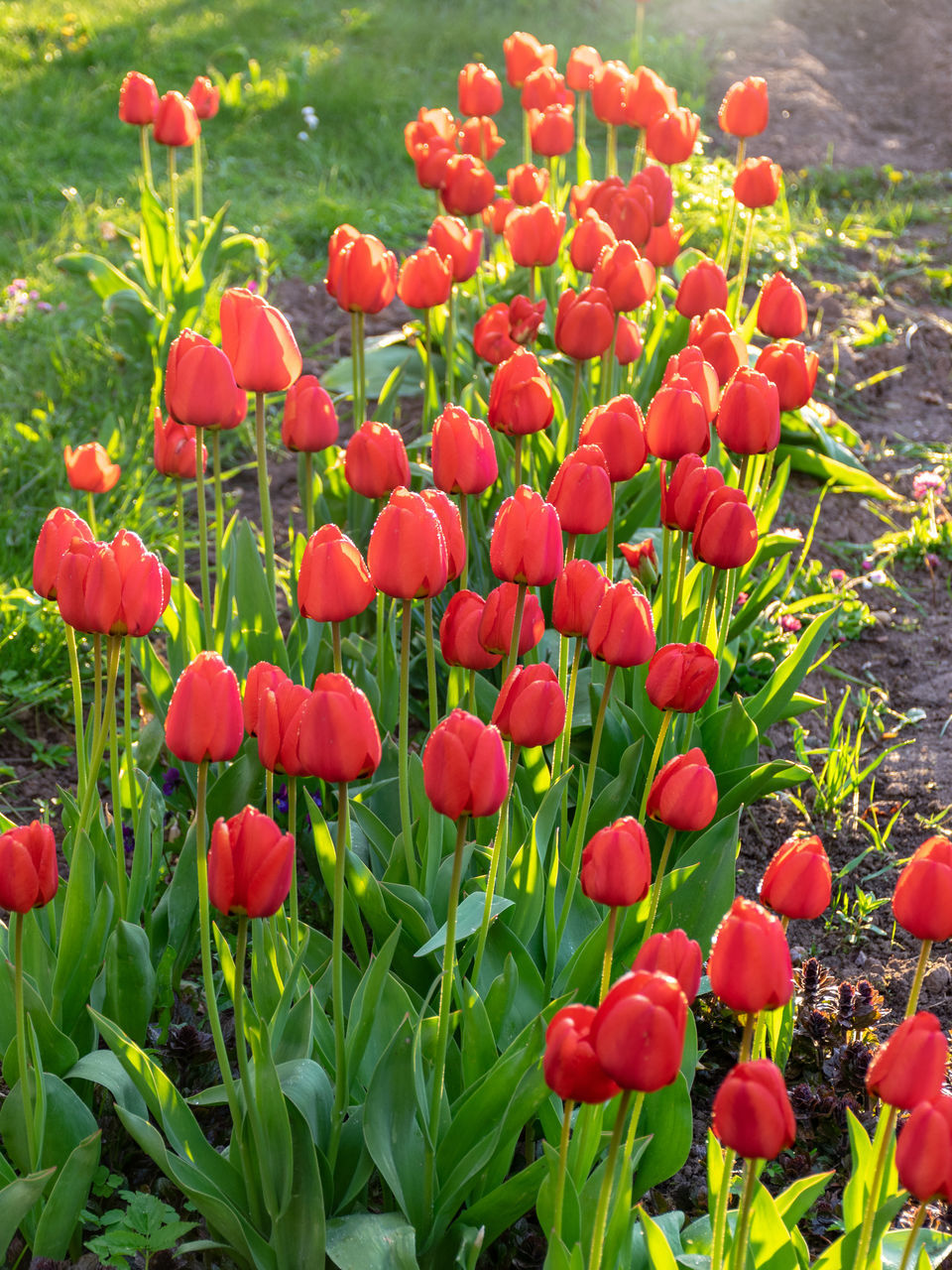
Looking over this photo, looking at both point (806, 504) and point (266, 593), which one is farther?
point (806, 504)

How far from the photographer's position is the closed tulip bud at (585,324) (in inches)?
90.4

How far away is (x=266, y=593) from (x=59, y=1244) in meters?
1.20

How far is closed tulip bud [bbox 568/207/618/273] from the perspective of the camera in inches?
107

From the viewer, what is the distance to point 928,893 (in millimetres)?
1172

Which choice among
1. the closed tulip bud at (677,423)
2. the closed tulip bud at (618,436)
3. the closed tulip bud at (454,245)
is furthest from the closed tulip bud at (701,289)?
the closed tulip bud at (618,436)

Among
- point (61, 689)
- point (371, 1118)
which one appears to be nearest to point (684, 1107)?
point (371, 1118)

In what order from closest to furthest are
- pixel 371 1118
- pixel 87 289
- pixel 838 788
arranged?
pixel 371 1118 < pixel 838 788 < pixel 87 289

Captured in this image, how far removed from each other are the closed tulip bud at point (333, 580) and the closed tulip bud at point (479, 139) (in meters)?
2.41

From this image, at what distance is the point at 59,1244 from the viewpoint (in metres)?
1.54

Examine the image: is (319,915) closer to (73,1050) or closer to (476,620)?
(73,1050)

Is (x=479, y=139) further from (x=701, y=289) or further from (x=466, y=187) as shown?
(x=701, y=289)

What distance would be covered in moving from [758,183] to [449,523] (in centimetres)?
179

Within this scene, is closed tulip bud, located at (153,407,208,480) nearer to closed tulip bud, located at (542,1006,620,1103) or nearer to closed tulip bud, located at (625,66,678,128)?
closed tulip bud, located at (542,1006,620,1103)

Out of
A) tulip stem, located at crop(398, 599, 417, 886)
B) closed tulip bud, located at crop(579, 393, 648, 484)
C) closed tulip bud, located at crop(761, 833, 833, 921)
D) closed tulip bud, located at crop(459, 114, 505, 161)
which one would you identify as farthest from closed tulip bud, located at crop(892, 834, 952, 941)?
closed tulip bud, located at crop(459, 114, 505, 161)
